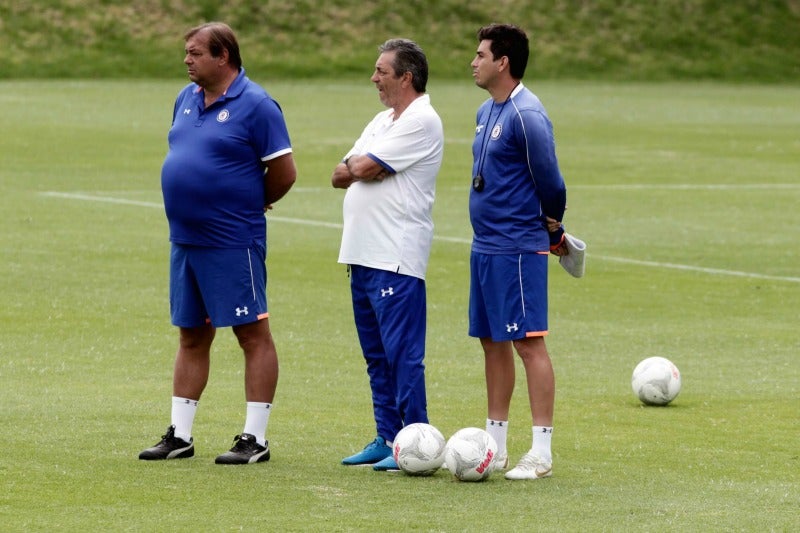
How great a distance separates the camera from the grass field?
7984mm

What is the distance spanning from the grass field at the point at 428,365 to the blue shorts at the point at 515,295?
0.77 meters

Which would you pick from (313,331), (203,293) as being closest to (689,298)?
(313,331)

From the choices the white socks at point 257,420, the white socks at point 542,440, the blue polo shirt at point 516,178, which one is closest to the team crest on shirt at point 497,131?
the blue polo shirt at point 516,178

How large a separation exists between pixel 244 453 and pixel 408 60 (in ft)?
7.10

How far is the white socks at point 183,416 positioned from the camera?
916 cm

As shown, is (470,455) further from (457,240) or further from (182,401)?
(457,240)

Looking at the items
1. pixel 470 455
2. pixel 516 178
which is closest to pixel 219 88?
pixel 516 178

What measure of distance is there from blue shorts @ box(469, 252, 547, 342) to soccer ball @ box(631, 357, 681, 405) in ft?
7.68

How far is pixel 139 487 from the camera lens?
27.1 ft

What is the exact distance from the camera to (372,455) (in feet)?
29.4

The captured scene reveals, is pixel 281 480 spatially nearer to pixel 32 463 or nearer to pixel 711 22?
pixel 32 463

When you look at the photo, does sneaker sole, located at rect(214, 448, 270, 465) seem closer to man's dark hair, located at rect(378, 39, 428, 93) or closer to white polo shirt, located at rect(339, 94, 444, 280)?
white polo shirt, located at rect(339, 94, 444, 280)

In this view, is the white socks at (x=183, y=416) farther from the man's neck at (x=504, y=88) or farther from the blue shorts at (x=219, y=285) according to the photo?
the man's neck at (x=504, y=88)

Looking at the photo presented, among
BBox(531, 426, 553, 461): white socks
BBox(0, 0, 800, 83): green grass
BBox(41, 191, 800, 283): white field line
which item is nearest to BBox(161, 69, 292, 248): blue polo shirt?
BBox(531, 426, 553, 461): white socks
